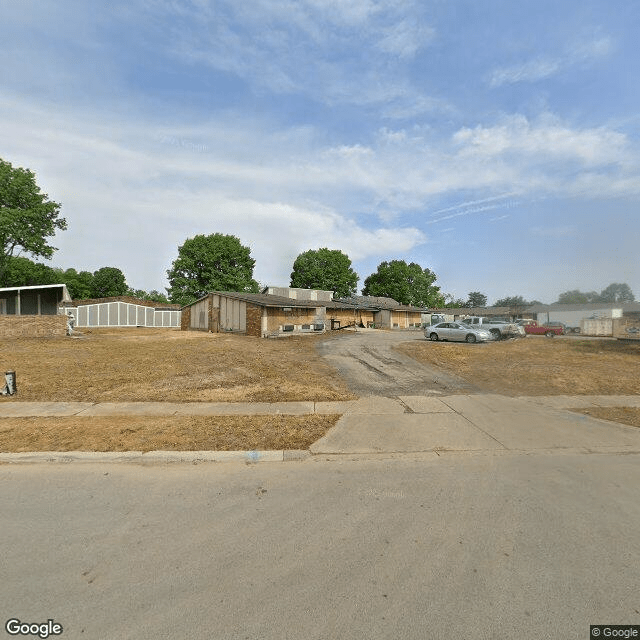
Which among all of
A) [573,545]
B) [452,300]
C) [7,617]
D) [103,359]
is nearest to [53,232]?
[103,359]

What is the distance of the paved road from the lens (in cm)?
249

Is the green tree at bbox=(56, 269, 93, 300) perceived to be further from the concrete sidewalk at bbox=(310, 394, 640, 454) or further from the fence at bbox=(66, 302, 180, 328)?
the concrete sidewalk at bbox=(310, 394, 640, 454)

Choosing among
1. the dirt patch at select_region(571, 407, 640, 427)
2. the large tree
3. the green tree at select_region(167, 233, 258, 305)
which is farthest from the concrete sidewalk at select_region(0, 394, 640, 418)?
the large tree

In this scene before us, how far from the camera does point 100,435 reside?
6.18 m

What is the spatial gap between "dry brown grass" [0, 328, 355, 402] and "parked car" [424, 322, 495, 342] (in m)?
12.0

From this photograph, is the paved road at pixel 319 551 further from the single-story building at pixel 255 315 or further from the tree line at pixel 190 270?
the tree line at pixel 190 270

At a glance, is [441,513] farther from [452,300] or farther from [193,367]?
[452,300]

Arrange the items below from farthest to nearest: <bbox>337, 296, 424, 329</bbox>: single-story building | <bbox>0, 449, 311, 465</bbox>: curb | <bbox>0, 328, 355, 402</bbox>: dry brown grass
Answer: <bbox>337, 296, 424, 329</bbox>: single-story building < <bbox>0, 328, 355, 402</bbox>: dry brown grass < <bbox>0, 449, 311, 465</bbox>: curb

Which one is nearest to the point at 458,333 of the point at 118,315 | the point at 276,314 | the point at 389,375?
the point at 389,375

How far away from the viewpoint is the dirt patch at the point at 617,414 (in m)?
7.57

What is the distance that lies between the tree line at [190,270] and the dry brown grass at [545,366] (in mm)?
39152

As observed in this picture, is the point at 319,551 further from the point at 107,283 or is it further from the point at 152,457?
the point at 107,283

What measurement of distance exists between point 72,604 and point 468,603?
299cm

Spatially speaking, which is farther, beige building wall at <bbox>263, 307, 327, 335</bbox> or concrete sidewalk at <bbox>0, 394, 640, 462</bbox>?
beige building wall at <bbox>263, 307, 327, 335</bbox>
